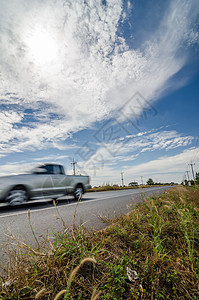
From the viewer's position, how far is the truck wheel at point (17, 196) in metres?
6.12

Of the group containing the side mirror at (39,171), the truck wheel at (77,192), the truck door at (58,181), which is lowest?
the truck wheel at (77,192)

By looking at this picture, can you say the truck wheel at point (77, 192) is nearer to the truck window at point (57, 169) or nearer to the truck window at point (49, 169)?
the truck window at point (57, 169)

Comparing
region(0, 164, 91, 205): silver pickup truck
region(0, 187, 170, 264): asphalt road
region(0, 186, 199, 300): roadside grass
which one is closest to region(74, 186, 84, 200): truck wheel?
region(0, 164, 91, 205): silver pickup truck

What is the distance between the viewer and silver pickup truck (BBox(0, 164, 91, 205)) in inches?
242

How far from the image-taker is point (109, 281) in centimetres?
142

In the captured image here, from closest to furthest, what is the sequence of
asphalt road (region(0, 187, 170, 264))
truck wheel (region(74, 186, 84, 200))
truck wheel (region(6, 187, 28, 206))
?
asphalt road (region(0, 187, 170, 264)) < truck wheel (region(6, 187, 28, 206)) < truck wheel (region(74, 186, 84, 200))

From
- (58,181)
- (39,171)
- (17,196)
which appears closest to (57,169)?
(58,181)

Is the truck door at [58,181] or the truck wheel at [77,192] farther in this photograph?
the truck wheel at [77,192]

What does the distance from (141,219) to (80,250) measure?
167 cm

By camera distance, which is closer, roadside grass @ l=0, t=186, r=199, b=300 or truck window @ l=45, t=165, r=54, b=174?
roadside grass @ l=0, t=186, r=199, b=300

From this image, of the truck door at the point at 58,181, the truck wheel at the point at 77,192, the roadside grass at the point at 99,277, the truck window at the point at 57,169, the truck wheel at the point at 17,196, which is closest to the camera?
the roadside grass at the point at 99,277

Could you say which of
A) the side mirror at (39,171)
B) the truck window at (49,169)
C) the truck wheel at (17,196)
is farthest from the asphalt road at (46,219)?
the truck window at (49,169)

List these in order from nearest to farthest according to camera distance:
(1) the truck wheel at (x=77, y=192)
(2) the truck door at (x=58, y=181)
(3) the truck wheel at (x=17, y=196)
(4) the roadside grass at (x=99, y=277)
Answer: (4) the roadside grass at (x=99, y=277)
(3) the truck wheel at (x=17, y=196)
(2) the truck door at (x=58, y=181)
(1) the truck wheel at (x=77, y=192)

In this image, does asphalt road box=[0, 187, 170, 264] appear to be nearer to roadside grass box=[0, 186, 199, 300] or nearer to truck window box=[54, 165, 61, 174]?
roadside grass box=[0, 186, 199, 300]
